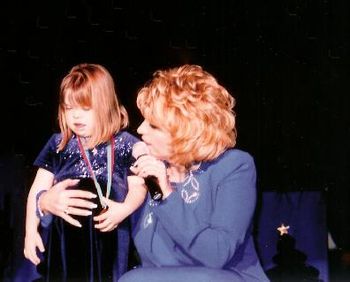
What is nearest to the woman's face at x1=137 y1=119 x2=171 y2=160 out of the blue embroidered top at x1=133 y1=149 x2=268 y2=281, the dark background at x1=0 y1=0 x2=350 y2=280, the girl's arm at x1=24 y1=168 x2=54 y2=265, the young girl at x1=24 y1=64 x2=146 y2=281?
the blue embroidered top at x1=133 y1=149 x2=268 y2=281

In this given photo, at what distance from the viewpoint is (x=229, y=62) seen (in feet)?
6.86

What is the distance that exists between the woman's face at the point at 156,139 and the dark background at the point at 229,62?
12.2 inches

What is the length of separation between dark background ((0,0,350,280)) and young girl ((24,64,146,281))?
11 cm

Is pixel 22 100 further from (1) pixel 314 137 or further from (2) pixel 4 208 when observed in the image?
(1) pixel 314 137

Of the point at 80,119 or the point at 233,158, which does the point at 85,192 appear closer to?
the point at 80,119

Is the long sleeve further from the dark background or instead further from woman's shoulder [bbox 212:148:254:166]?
the dark background

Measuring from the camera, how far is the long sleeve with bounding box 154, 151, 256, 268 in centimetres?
135

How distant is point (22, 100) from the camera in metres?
1.94

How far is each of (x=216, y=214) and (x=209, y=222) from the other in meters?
0.04

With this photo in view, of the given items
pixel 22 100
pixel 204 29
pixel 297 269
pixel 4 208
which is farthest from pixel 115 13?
pixel 297 269

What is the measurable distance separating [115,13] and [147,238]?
3.18 ft

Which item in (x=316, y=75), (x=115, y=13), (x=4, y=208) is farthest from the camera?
(x=316, y=75)

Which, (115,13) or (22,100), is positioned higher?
(115,13)

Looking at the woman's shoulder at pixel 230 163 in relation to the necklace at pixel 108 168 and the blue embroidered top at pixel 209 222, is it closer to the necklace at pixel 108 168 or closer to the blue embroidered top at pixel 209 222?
the blue embroidered top at pixel 209 222
